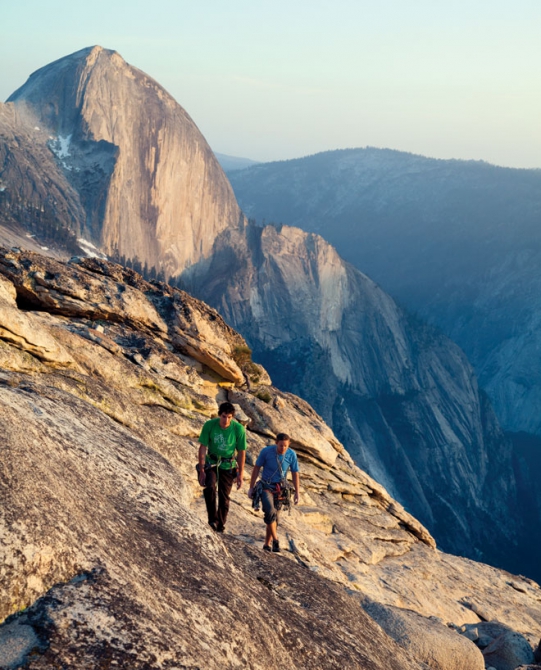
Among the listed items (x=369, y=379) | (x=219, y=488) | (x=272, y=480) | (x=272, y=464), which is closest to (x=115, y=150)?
(x=369, y=379)

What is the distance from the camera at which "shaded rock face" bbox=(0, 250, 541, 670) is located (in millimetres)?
6031

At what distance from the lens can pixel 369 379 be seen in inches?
5782

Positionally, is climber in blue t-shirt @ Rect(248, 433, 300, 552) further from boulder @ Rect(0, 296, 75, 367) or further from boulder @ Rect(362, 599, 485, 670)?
boulder @ Rect(0, 296, 75, 367)

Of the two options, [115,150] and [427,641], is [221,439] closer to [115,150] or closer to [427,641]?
[427,641]

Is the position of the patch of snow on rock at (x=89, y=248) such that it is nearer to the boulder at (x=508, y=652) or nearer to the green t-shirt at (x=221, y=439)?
the boulder at (x=508, y=652)

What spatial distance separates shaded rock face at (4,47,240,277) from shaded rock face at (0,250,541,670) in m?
89.2

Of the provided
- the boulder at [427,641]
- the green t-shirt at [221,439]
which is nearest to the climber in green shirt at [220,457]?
the green t-shirt at [221,439]

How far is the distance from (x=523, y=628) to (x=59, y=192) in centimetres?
10122

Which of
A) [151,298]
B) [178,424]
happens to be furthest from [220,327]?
[178,424]

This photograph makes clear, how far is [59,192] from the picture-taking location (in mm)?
104875

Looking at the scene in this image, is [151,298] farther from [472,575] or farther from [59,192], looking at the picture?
[59,192]

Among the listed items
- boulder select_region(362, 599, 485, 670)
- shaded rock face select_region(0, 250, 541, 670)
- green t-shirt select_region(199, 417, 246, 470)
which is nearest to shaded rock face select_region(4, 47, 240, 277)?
shaded rock face select_region(0, 250, 541, 670)

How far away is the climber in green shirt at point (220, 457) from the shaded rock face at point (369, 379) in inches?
4093

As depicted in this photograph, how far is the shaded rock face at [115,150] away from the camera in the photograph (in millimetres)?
108000
